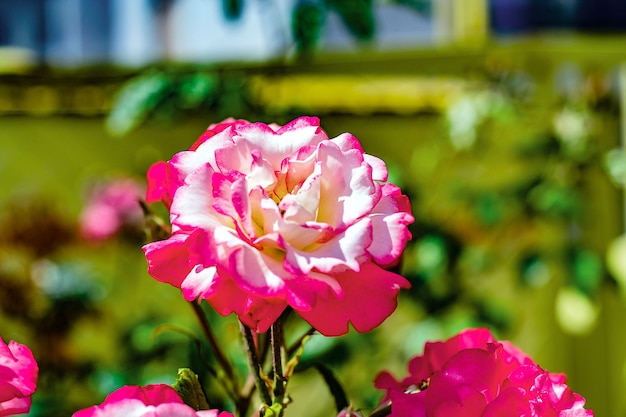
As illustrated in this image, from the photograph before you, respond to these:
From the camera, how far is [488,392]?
50 cm

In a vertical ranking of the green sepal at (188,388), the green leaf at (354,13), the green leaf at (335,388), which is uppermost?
the green leaf at (354,13)

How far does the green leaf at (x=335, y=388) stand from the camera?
0.62 metres

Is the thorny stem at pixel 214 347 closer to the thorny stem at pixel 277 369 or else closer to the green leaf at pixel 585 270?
the thorny stem at pixel 277 369

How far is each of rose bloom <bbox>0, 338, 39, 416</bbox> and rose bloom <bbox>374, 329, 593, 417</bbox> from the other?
8.5 inches

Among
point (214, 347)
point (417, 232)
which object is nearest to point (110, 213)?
point (417, 232)

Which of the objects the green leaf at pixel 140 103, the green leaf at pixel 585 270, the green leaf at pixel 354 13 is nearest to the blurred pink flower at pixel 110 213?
the green leaf at pixel 140 103

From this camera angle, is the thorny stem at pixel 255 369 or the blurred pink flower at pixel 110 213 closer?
the thorny stem at pixel 255 369

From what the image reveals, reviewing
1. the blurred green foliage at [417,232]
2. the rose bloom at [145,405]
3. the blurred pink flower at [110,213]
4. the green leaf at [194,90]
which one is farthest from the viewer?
the blurred pink flower at [110,213]

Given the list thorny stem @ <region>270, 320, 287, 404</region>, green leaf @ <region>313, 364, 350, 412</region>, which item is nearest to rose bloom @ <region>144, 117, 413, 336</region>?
thorny stem @ <region>270, 320, 287, 404</region>

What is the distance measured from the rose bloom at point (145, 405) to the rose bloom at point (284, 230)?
0.17 feet

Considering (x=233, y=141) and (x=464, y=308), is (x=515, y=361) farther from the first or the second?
(x=464, y=308)

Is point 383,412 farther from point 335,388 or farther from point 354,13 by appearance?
point 354,13

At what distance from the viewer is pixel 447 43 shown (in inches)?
86.1

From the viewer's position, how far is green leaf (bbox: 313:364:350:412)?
24.2 inches
